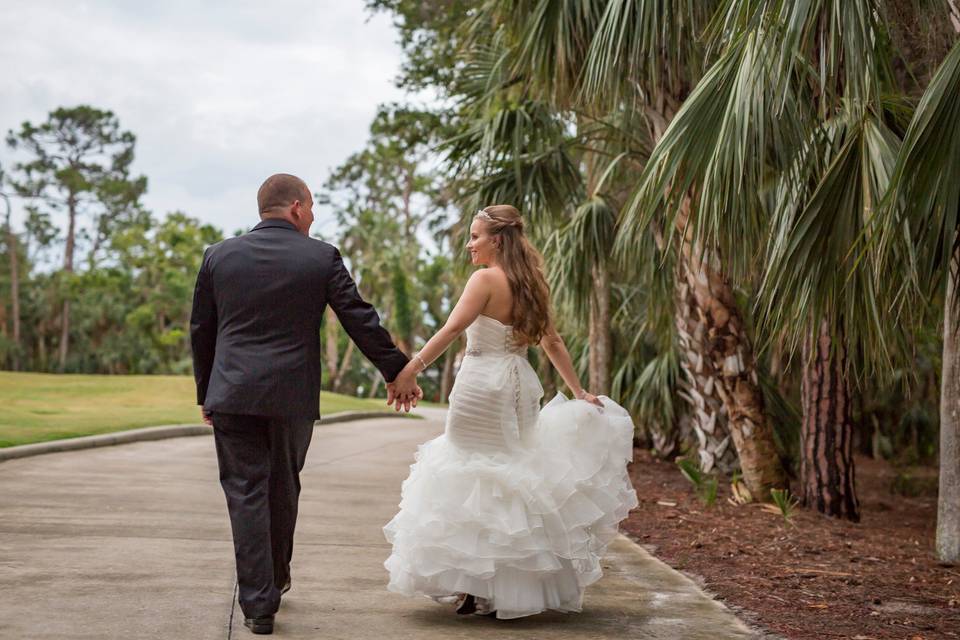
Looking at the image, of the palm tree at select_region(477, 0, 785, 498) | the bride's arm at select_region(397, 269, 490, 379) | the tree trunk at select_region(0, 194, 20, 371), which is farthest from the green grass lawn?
the tree trunk at select_region(0, 194, 20, 371)

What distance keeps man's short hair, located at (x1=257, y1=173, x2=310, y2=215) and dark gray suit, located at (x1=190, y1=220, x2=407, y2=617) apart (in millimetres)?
116

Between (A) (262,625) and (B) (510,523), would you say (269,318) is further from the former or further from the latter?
(B) (510,523)

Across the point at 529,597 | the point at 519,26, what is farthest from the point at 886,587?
the point at 519,26

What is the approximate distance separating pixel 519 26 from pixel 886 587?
645cm

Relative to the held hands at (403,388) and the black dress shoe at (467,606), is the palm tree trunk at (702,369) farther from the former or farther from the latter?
the black dress shoe at (467,606)

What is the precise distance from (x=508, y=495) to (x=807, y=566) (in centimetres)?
298

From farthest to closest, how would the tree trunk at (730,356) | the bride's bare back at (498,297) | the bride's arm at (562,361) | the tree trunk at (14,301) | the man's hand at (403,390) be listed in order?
the tree trunk at (14,301), the tree trunk at (730,356), the bride's arm at (562,361), the bride's bare back at (498,297), the man's hand at (403,390)

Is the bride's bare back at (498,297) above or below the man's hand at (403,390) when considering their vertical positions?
above

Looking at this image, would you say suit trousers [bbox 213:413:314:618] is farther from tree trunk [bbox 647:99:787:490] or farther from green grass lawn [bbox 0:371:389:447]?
green grass lawn [bbox 0:371:389:447]

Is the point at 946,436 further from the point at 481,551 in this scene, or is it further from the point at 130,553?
the point at 130,553

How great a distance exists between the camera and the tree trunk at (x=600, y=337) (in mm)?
14078

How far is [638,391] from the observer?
13.8 meters

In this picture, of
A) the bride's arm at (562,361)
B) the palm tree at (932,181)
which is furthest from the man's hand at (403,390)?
the palm tree at (932,181)

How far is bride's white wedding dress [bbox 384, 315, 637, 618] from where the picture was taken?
4.62 metres
